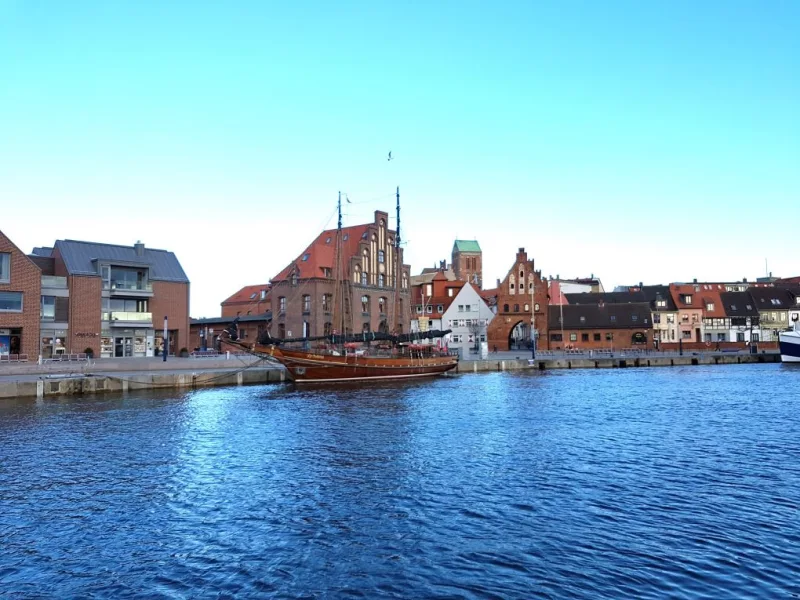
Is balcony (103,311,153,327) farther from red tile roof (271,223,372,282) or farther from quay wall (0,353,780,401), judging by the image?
red tile roof (271,223,372,282)

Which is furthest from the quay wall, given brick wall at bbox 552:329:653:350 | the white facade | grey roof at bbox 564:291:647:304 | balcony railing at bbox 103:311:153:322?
the white facade

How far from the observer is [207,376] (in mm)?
50188

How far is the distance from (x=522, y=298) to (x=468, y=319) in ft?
37.5

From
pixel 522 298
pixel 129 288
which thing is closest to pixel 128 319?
pixel 129 288

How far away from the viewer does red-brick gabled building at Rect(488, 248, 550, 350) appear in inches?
3652

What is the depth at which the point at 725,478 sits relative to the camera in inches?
722

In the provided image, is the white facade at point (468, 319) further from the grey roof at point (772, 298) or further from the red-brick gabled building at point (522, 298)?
the grey roof at point (772, 298)

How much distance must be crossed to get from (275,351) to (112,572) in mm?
44034

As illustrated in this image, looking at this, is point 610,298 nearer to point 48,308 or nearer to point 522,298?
point 522,298

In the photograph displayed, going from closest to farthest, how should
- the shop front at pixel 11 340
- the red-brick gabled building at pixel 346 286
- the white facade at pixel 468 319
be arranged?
the shop front at pixel 11 340 < the red-brick gabled building at pixel 346 286 < the white facade at pixel 468 319

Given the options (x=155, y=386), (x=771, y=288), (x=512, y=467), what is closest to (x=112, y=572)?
(x=512, y=467)

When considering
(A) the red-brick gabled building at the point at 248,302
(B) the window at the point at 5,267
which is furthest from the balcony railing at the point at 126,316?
(A) the red-brick gabled building at the point at 248,302

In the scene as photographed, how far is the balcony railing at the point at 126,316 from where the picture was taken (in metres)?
62.1

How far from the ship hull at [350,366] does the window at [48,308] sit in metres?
19.2
